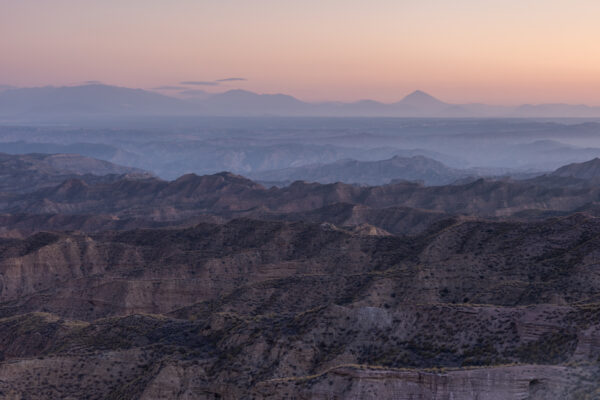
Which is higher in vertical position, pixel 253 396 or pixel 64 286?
pixel 253 396

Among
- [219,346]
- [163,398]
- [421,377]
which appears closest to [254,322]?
[219,346]

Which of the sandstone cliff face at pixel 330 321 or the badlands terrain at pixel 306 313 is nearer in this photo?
the sandstone cliff face at pixel 330 321

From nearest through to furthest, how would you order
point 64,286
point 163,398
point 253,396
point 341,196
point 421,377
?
point 421,377
point 253,396
point 163,398
point 64,286
point 341,196

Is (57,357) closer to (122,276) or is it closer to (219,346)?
(219,346)

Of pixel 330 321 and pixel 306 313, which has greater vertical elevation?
pixel 330 321

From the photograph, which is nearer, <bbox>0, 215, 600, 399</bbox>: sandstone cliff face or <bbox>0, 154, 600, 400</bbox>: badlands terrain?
<bbox>0, 215, 600, 399</bbox>: sandstone cliff face

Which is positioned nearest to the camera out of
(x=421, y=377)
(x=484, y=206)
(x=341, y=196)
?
(x=421, y=377)

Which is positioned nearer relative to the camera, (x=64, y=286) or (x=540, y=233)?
(x=540, y=233)

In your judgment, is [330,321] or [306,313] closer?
[330,321]
